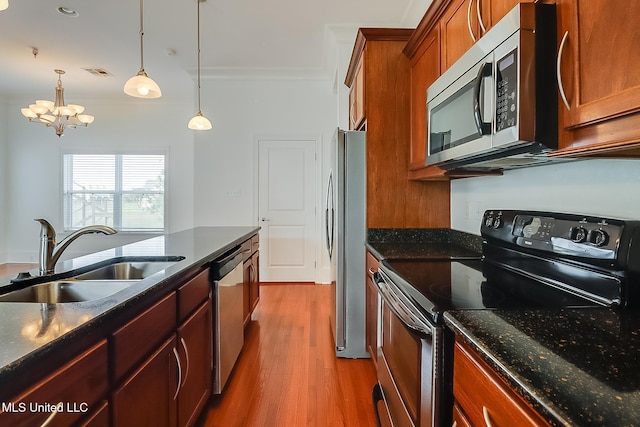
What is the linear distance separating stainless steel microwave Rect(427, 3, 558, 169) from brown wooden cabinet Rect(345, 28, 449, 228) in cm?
94

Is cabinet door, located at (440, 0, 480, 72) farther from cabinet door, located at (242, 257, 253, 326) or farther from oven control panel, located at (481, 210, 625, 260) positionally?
cabinet door, located at (242, 257, 253, 326)

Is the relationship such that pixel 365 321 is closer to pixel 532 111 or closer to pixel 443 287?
pixel 443 287

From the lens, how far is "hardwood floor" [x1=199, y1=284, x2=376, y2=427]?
1854 mm

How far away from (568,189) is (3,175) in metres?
7.78

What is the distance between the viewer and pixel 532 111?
0.98 meters

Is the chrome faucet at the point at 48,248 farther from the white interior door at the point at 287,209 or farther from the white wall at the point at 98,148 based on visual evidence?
the white wall at the point at 98,148

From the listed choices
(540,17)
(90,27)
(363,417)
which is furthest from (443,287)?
(90,27)

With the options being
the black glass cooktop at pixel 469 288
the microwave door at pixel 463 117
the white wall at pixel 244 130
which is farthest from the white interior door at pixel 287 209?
the black glass cooktop at pixel 469 288

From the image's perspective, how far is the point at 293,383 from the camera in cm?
220

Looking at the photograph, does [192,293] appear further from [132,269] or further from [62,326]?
[62,326]

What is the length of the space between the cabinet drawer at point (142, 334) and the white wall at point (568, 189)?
1565 mm

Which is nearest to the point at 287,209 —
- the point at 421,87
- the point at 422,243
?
the point at 422,243

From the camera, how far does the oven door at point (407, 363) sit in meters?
0.96

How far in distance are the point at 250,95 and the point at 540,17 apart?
14.1 ft
